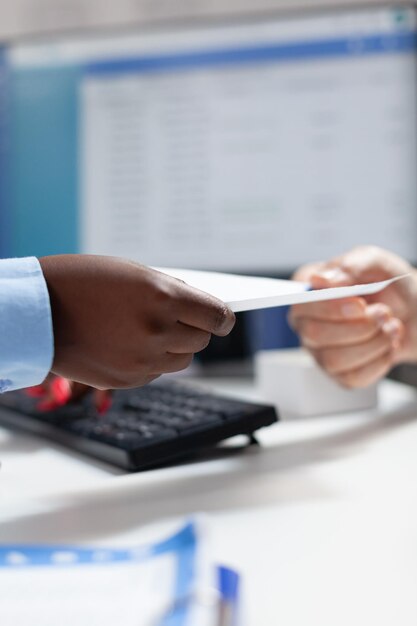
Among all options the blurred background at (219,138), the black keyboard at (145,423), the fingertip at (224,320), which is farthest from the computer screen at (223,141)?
the fingertip at (224,320)

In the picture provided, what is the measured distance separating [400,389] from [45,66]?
584 mm

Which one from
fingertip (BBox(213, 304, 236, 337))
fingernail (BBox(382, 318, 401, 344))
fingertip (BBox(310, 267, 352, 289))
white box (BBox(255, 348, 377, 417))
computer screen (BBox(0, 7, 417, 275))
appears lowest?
white box (BBox(255, 348, 377, 417))

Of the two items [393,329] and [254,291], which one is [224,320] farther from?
[393,329]

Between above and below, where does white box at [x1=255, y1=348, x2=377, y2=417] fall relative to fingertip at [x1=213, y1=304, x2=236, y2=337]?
below

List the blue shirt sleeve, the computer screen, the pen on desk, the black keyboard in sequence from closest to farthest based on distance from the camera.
Answer: the pen on desk → the blue shirt sleeve → the black keyboard → the computer screen

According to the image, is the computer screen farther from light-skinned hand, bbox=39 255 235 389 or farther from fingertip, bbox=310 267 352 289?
light-skinned hand, bbox=39 255 235 389

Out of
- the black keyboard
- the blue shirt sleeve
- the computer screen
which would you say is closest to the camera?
the blue shirt sleeve

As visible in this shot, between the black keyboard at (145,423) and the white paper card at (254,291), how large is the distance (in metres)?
0.10

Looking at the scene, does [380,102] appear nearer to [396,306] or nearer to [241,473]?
[396,306]

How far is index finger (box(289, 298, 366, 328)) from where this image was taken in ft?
2.00

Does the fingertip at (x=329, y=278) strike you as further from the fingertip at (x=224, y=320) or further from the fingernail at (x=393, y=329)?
the fingertip at (x=224, y=320)

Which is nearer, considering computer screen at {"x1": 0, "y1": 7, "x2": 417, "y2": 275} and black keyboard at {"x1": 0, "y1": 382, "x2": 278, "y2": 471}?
black keyboard at {"x1": 0, "y1": 382, "x2": 278, "y2": 471}

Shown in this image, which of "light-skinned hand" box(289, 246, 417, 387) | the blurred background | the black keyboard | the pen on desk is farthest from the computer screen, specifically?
the pen on desk

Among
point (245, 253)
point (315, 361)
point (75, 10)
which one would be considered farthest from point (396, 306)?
point (75, 10)
